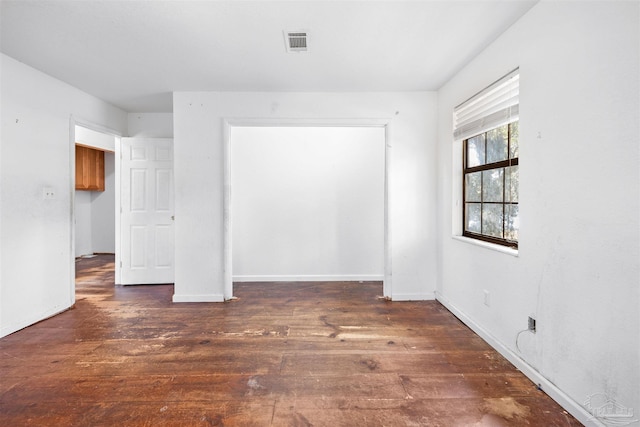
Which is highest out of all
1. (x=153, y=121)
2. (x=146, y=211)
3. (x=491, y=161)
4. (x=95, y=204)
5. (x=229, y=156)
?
(x=153, y=121)

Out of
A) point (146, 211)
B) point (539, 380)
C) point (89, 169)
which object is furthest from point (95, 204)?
point (539, 380)

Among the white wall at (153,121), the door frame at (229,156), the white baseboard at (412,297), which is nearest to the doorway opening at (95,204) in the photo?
the white wall at (153,121)

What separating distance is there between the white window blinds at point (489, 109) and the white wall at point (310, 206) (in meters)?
1.70

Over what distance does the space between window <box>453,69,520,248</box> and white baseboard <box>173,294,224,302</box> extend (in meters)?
3.03

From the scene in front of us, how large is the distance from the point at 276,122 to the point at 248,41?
1.22 meters

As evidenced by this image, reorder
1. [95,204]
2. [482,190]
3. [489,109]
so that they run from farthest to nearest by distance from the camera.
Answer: [95,204] < [482,190] < [489,109]

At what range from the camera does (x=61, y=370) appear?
2166 mm

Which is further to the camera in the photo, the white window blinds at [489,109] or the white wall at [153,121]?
the white wall at [153,121]

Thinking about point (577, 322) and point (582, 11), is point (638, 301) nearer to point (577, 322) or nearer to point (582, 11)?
point (577, 322)

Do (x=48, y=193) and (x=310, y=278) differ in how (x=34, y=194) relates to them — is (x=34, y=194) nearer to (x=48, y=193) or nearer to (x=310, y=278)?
(x=48, y=193)

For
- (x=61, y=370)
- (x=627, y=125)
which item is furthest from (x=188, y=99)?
(x=627, y=125)

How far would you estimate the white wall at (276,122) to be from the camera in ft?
11.9

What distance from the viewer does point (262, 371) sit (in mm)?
2133

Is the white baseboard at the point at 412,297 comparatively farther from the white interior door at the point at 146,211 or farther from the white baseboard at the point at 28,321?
the white baseboard at the point at 28,321
